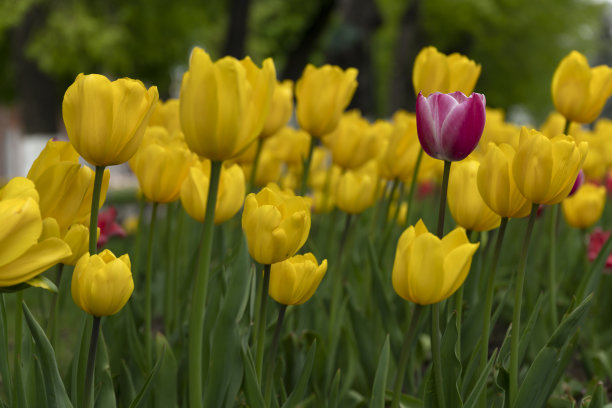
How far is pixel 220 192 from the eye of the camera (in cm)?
143

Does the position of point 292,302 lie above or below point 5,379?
above

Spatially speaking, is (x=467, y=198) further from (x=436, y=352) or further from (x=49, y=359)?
(x=49, y=359)

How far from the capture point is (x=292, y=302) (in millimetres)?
1183

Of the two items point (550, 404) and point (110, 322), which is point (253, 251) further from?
point (550, 404)

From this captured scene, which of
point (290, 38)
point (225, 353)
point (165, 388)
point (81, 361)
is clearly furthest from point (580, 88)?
point (290, 38)

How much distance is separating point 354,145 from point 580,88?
30.2 inches

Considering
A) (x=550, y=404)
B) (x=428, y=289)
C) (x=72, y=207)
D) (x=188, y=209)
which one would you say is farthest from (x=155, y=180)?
(x=550, y=404)

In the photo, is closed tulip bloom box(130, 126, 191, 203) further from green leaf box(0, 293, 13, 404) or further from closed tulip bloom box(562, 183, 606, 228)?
closed tulip bloom box(562, 183, 606, 228)

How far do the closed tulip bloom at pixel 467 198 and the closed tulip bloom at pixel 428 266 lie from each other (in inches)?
10.5

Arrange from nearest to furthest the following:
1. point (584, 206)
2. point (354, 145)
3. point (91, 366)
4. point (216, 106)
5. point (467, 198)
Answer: point (216, 106)
point (91, 366)
point (467, 198)
point (584, 206)
point (354, 145)

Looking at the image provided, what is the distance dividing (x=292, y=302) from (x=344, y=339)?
2.45ft

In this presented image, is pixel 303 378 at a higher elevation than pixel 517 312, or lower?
lower

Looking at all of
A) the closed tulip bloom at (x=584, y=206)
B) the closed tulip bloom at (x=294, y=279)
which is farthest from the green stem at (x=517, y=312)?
the closed tulip bloom at (x=584, y=206)

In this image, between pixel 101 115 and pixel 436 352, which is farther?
pixel 436 352
